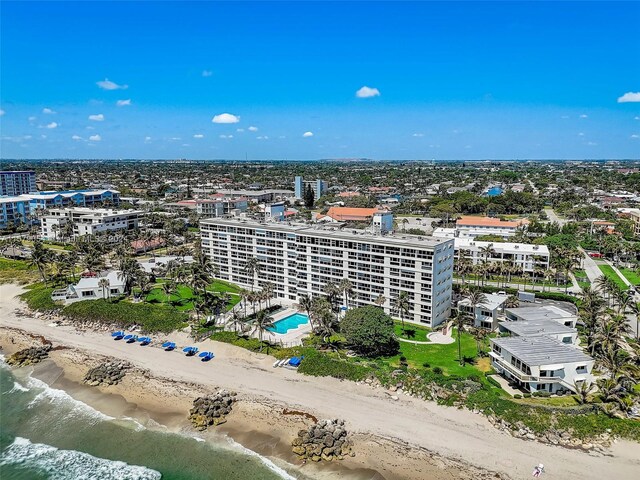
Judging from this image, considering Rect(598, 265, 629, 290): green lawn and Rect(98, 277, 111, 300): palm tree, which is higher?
Rect(98, 277, 111, 300): palm tree

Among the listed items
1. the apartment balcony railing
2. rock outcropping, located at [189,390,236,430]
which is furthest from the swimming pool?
the apartment balcony railing

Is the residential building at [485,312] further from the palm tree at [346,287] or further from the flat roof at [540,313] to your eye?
the palm tree at [346,287]

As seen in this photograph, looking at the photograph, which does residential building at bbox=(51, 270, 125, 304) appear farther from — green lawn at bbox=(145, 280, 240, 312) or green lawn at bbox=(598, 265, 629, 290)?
green lawn at bbox=(598, 265, 629, 290)

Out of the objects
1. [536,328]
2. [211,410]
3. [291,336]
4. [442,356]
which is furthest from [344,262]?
[211,410]

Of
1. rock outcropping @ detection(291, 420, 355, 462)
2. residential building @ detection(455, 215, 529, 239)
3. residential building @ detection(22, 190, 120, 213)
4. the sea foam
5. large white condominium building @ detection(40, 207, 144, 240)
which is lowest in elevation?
the sea foam

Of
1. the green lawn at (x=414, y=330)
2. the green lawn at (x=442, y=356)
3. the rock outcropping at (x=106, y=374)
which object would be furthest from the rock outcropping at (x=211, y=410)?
the green lawn at (x=414, y=330)

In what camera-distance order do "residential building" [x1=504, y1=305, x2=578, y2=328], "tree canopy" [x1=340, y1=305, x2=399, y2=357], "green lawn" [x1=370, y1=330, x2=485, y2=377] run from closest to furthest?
"green lawn" [x1=370, y1=330, x2=485, y2=377] → "tree canopy" [x1=340, y1=305, x2=399, y2=357] → "residential building" [x1=504, y1=305, x2=578, y2=328]

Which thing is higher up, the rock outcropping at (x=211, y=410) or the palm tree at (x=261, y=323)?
the palm tree at (x=261, y=323)

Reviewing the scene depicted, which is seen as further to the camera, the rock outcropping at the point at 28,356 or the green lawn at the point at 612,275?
the green lawn at the point at 612,275
